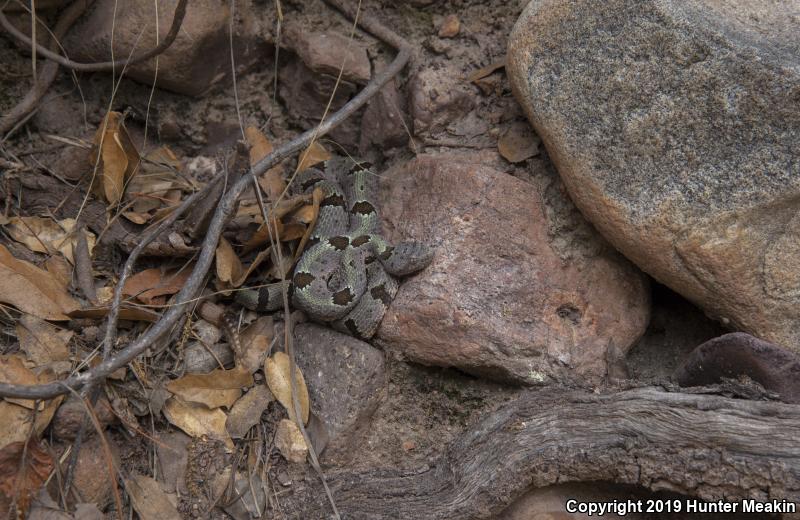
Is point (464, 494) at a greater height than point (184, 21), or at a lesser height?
lesser

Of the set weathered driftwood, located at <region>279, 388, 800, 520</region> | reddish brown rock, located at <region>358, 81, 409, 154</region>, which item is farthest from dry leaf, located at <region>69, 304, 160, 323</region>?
reddish brown rock, located at <region>358, 81, 409, 154</region>

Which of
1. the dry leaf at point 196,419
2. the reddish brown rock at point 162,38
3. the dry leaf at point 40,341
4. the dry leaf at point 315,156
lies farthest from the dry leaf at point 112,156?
the dry leaf at point 196,419

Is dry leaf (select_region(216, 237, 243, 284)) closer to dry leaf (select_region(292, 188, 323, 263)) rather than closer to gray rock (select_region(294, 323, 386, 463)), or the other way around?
dry leaf (select_region(292, 188, 323, 263))

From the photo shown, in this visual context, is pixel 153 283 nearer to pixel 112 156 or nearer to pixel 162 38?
pixel 112 156

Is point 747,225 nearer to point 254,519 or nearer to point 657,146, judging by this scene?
point 657,146

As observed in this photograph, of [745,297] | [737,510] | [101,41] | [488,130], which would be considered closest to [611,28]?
[488,130]

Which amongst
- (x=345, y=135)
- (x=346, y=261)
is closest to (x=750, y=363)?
(x=346, y=261)

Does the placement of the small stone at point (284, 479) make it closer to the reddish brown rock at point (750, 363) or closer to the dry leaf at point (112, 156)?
the dry leaf at point (112, 156)
